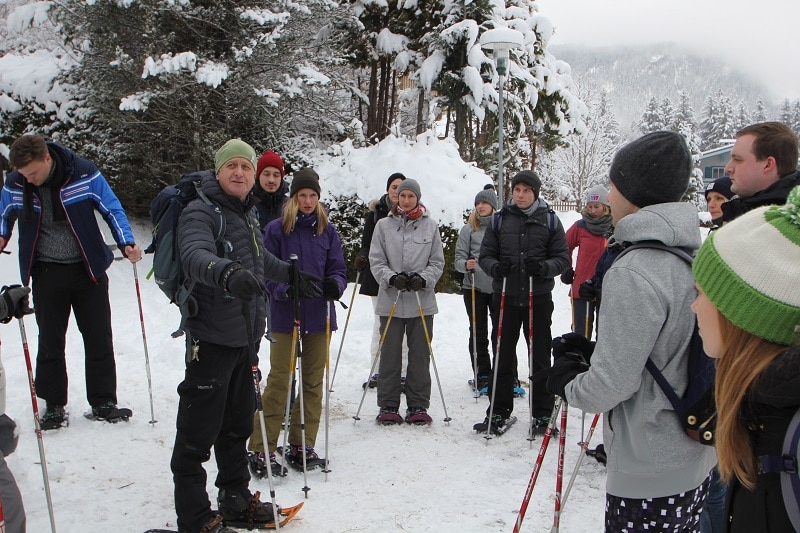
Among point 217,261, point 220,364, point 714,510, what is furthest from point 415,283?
point 714,510

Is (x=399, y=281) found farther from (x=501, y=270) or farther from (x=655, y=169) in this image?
(x=655, y=169)

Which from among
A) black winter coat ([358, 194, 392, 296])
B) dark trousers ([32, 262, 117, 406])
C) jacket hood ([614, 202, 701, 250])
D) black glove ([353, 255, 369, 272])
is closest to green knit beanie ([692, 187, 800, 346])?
jacket hood ([614, 202, 701, 250])

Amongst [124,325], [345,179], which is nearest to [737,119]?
[345,179]

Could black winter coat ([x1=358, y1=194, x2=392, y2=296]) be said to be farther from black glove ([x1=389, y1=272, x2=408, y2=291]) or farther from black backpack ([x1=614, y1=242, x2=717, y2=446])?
black backpack ([x1=614, y1=242, x2=717, y2=446])

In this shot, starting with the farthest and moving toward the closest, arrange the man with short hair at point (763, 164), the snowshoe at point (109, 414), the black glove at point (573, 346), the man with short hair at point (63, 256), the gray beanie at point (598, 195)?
the gray beanie at point (598, 195), the snowshoe at point (109, 414), the man with short hair at point (63, 256), the man with short hair at point (763, 164), the black glove at point (573, 346)

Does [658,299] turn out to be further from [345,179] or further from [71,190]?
[345,179]

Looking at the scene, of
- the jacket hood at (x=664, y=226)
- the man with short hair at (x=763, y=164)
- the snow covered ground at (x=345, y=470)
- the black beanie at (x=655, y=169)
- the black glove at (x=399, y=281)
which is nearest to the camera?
the jacket hood at (x=664, y=226)

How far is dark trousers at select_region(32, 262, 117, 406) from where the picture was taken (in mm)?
4957

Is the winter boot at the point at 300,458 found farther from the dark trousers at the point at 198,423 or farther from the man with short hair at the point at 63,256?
the man with short hair at the point at 63,256

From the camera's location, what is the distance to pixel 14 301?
120 inches

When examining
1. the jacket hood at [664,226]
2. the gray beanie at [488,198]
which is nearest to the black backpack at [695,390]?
the jacket hood at [664,226]

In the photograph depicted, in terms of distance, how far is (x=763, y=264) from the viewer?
1424 mm

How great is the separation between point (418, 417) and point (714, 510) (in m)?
2.95

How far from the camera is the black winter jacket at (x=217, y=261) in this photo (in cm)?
305
